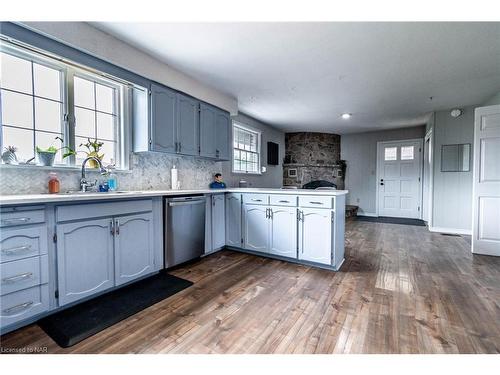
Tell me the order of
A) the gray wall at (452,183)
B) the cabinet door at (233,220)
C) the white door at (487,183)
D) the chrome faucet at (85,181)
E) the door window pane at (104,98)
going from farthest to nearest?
the gray wall at (452,183), the cabinet door at (233,220), the white door at (487,183), the door window pane at (104,98), the chrome faucet at (85,181)

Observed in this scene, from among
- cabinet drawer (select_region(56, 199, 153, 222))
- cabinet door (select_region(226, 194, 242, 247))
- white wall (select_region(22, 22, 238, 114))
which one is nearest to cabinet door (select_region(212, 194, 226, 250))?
cabinet door (select_region(226, 194, 242, 247))

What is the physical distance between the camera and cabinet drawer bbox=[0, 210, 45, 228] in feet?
5.07

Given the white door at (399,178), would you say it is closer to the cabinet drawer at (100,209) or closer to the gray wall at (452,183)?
the gray wall at (452,183)

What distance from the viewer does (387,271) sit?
2.77 metres

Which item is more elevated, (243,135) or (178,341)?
(243,135)

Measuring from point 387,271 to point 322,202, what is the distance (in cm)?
111

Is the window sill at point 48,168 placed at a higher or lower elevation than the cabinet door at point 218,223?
higher

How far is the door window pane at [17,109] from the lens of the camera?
78.7 inches

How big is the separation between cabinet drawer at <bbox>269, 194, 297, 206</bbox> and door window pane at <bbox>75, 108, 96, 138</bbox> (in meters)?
2.21

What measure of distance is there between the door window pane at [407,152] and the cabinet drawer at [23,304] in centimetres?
760

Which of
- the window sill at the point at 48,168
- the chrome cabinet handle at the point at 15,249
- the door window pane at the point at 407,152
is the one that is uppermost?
the door window pane at the point at 407,152

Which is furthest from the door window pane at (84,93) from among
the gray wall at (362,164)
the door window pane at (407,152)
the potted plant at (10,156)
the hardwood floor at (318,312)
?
the door window pane at (407,152)
